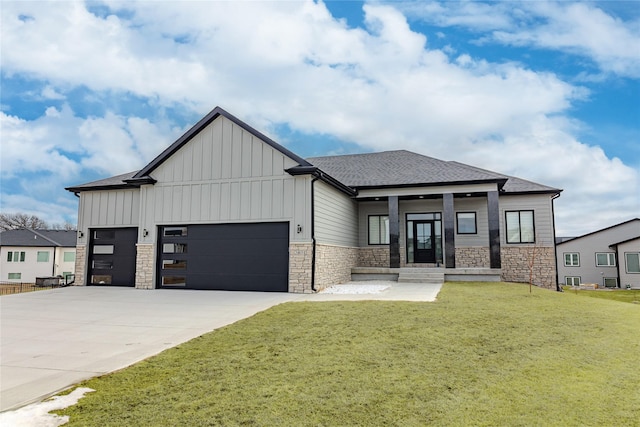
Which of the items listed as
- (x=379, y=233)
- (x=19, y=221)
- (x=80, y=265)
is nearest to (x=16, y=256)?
(x=19, y=221)

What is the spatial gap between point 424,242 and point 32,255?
33709 mm

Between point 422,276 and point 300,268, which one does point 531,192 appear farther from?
point 300,268

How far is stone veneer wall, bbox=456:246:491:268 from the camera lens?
53.4 ft

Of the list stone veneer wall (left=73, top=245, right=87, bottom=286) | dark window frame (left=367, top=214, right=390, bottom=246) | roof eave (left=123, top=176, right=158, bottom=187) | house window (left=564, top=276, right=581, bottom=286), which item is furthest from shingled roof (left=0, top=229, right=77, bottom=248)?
house window (left=564, top=276, right=581, bottom=286)

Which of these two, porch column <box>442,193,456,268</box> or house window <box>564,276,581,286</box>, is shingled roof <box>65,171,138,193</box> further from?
house window <box>564,276,581,286</box>

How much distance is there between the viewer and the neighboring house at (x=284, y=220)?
1236cm

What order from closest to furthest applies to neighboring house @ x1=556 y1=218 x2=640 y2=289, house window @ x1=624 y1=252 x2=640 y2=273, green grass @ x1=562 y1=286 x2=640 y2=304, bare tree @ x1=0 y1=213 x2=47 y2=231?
1. green grass @ x1=562 y1=286 x2=640 y2=304
2. house window @ x1=624 y1=252 x2=640 y2=273
3. neighboring house @ x1=556 y1=218 x2=640 y2=289
4. bare tree @ x1=0 y1=213 x2=47 y2=231

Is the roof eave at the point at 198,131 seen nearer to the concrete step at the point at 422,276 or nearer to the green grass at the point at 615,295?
the concrete step at the point at 422,276

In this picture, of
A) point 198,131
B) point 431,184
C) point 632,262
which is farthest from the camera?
point 632,262

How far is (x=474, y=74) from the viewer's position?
13227 millimetres

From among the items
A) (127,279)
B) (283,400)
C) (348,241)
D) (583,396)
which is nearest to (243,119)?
(348,241)

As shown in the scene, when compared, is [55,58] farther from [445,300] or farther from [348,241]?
[445,300]

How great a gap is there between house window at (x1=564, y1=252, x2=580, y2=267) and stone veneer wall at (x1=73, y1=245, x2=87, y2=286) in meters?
32.2

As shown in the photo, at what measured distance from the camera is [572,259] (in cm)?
2988
